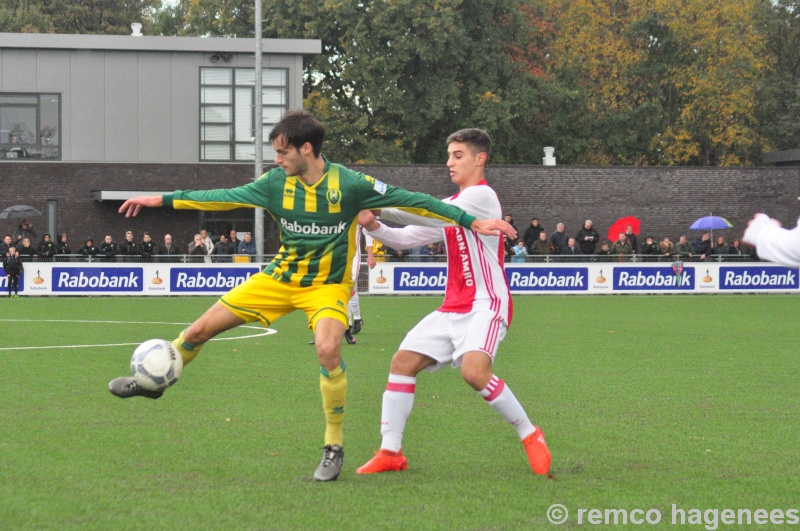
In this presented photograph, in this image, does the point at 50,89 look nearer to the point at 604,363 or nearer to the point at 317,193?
the point at 604,363

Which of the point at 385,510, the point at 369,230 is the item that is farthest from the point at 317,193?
the point at 385,510

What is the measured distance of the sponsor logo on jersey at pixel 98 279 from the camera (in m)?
28.9

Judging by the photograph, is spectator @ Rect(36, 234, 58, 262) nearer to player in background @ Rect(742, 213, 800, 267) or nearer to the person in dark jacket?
the person in dark jacket

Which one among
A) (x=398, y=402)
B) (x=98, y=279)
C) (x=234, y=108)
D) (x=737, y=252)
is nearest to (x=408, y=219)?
(x=398, y=402)

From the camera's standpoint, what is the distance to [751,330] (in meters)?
18.7

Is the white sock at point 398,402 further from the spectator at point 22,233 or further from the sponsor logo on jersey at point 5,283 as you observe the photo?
the spectator at point 22,233

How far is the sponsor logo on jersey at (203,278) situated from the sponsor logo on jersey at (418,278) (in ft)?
13.3

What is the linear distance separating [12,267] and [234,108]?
39.9ft

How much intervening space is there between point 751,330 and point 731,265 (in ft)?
47.3

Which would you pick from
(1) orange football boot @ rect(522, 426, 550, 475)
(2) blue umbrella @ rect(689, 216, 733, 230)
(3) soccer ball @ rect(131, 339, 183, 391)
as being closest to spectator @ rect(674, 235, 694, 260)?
(2) blue umbrella @ rect(689, 216, 733, 230)

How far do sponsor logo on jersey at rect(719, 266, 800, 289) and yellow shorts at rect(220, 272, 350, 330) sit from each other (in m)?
27.6

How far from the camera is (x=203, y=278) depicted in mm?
29688

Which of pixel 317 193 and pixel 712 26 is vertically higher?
pixel 712 26

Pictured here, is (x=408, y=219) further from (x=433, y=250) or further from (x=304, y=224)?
(x=433, y=250)
